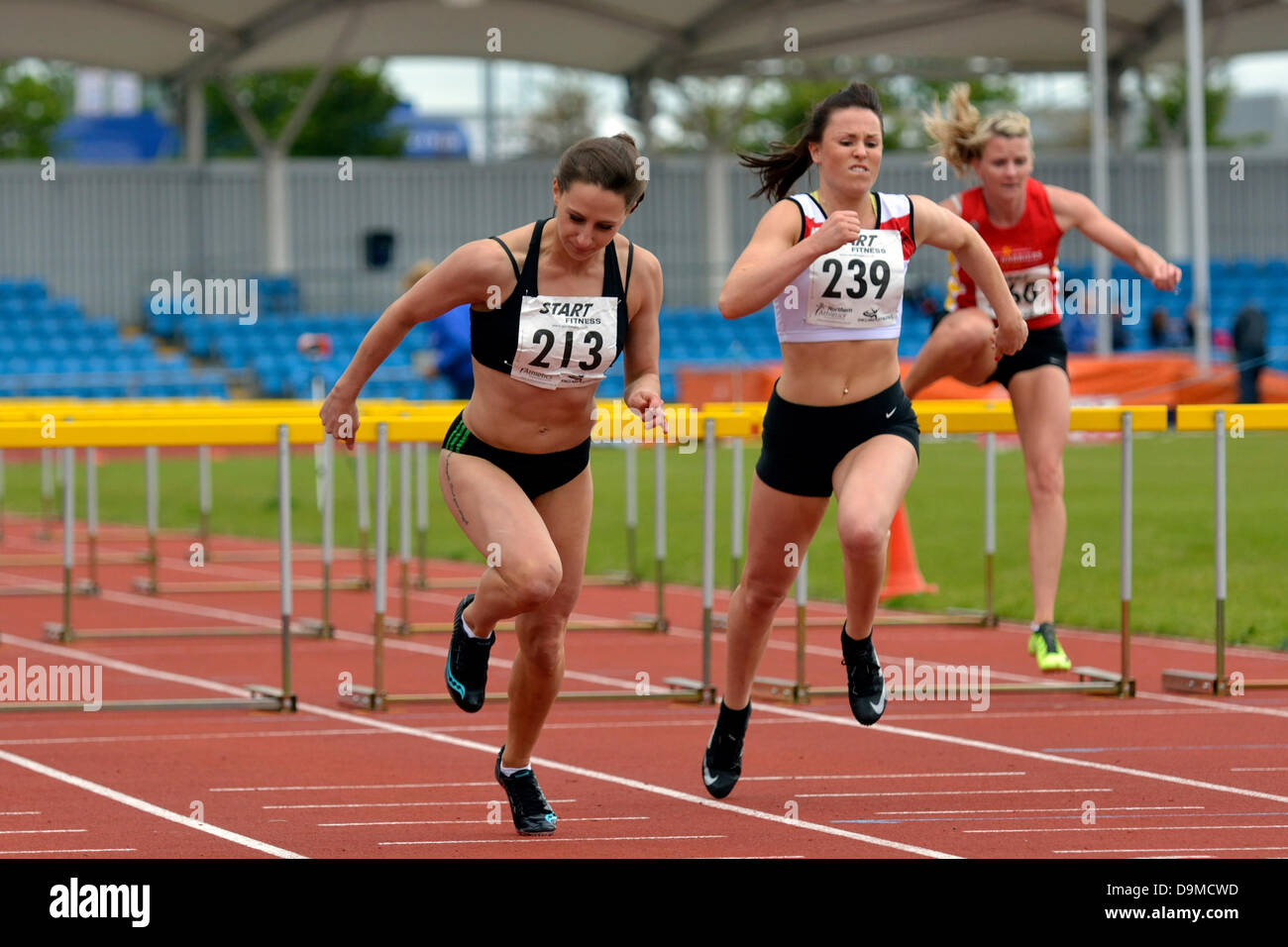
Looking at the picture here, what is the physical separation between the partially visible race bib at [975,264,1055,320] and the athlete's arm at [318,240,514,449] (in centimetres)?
304

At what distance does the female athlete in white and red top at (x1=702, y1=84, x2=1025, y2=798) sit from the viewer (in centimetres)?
550

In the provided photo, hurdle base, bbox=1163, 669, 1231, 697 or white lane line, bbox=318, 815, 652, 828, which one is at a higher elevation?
hurdle base, bbox=1163, 669, 1231, 697

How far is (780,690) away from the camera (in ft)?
26.6

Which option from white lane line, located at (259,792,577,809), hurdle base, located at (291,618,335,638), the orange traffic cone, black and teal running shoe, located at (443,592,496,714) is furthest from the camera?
hurdle base, located at (291,618,335,638)

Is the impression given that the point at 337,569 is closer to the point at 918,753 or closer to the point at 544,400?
the point at 918,753

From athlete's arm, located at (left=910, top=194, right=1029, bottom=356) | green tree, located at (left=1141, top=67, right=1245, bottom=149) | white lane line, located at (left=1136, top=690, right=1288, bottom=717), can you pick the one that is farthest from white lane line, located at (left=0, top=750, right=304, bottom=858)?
green tree, located at (left=1141, top=67, right=1245, bottom=149)

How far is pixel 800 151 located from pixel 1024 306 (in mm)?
2042

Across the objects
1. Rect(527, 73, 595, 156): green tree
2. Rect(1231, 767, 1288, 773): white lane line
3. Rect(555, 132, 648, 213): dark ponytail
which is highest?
Rect(527, 73, 595, 156): green tree

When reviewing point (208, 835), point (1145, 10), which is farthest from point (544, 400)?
point (1145, 10)

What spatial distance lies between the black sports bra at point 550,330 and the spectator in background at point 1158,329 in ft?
90.6

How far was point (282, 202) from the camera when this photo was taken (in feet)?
120

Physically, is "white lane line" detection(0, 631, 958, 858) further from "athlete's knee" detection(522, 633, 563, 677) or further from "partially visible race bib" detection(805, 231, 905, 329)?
"partially visible race bib" detection(805, 231, 905, 329)

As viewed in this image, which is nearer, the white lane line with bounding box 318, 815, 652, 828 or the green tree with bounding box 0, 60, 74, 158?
the white lane line with bounding box 318, 815, 652, 828
